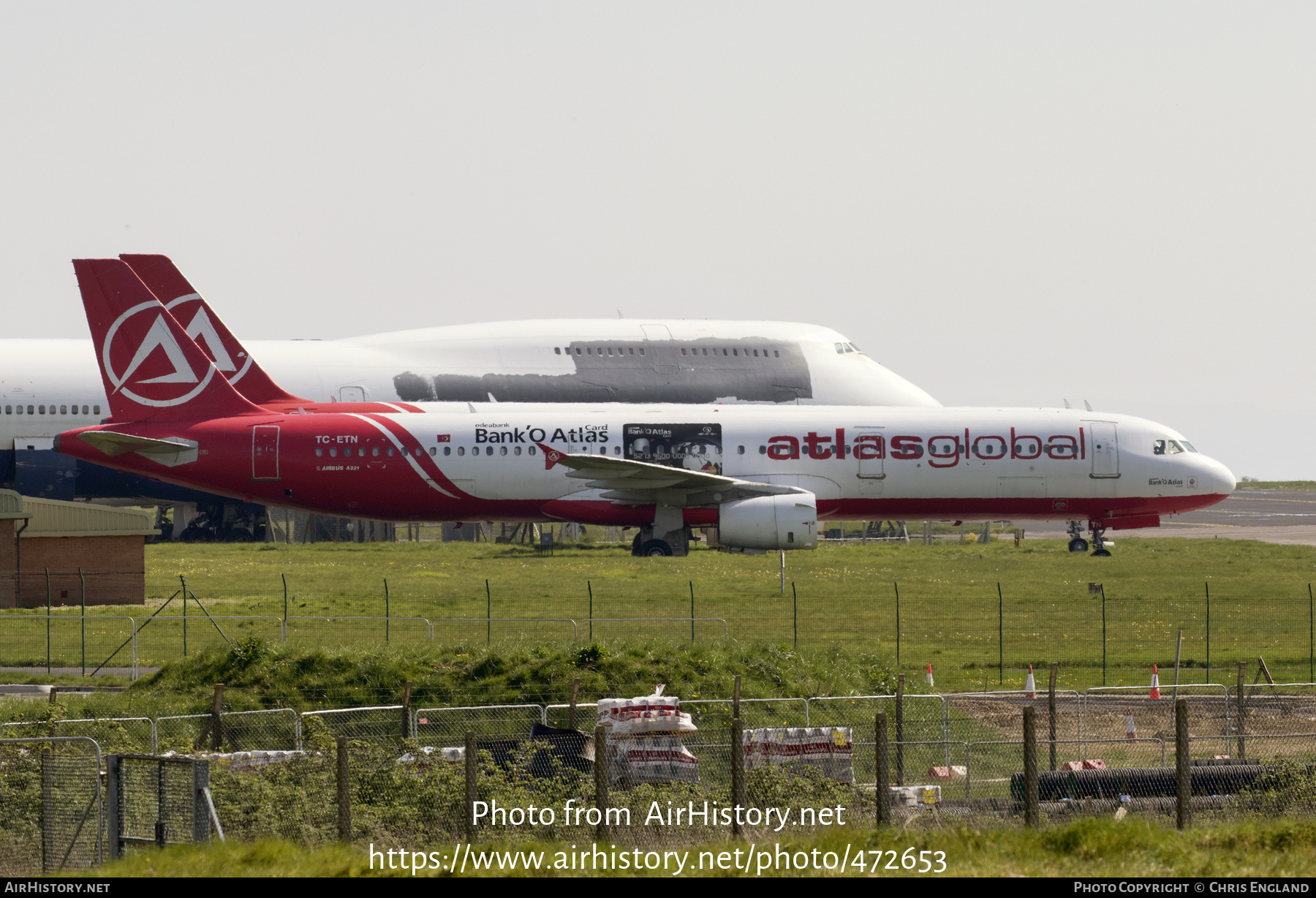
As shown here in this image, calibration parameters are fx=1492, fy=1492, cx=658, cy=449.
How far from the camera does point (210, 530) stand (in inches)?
2532

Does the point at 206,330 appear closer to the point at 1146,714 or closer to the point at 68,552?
the point at 68,552

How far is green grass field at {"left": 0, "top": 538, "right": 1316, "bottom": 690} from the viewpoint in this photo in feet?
96.1

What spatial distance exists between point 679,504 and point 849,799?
98.9ft

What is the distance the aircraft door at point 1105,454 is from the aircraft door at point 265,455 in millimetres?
25289

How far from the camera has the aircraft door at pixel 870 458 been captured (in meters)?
46.2

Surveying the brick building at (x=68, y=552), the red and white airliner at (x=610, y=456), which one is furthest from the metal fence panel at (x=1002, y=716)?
the brick building at (x=68, y=552)

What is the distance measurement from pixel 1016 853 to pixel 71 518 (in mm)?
30769

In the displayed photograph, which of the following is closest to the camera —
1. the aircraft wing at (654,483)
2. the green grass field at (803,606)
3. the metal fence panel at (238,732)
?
the metal fence panel at (238,732)

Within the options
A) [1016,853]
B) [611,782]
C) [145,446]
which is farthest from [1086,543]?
[1016,853]

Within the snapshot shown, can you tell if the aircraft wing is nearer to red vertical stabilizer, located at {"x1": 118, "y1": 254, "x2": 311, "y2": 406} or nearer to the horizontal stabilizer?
red vertical stabilizer, located at {"x1": 118, "y1": 254, "x2": 311, "y2": 406}

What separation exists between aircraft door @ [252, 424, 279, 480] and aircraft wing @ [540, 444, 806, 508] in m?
8.00

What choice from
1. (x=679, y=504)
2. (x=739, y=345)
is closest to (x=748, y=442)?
(x=679, y=504)

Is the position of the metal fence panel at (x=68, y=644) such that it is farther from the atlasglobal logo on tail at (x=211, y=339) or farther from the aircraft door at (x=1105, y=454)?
the aircraft door at (x=1105, y=454)

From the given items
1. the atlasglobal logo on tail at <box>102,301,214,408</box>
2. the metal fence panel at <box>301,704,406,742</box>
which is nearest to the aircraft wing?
the atlasglobal logo on tail at <box>102,301,214,408</box>
